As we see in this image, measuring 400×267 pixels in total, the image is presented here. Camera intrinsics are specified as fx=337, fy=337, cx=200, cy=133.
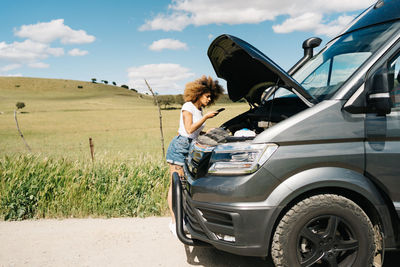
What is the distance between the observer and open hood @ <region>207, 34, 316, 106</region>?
2.79 metres

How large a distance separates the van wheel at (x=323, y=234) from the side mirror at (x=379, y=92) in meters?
0.75

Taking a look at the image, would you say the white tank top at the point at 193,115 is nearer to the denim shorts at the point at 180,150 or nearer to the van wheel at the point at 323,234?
the denim shorts at the point at 180,150

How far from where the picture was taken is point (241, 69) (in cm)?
380

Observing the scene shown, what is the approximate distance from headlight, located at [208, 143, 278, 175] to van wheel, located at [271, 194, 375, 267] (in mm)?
456

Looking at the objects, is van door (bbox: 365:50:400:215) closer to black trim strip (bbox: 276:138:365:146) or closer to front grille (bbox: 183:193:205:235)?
black trim strip (bbox: 276:138:365:146)

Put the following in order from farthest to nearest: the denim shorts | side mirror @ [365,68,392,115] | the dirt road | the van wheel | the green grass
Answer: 1. the green grass
2. the denim shorts
3. the dirt road
4. the van wheel
5. side mirror @ [365,68,392,115]

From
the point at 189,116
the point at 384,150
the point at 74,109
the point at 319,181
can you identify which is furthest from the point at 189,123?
the point at 74,109

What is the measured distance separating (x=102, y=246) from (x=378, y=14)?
3792 mm

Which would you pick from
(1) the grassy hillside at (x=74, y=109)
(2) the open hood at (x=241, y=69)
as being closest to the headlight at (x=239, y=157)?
(2) the open hood at (x=241, y=69)

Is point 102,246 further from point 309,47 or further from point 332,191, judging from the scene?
point 309,47

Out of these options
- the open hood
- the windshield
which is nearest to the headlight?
the open hood

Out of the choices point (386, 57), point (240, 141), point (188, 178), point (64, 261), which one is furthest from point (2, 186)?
point (386, 57)

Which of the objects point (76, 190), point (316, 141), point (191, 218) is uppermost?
point (316, 141)

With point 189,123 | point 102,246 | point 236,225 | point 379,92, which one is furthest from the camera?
point 189,123
